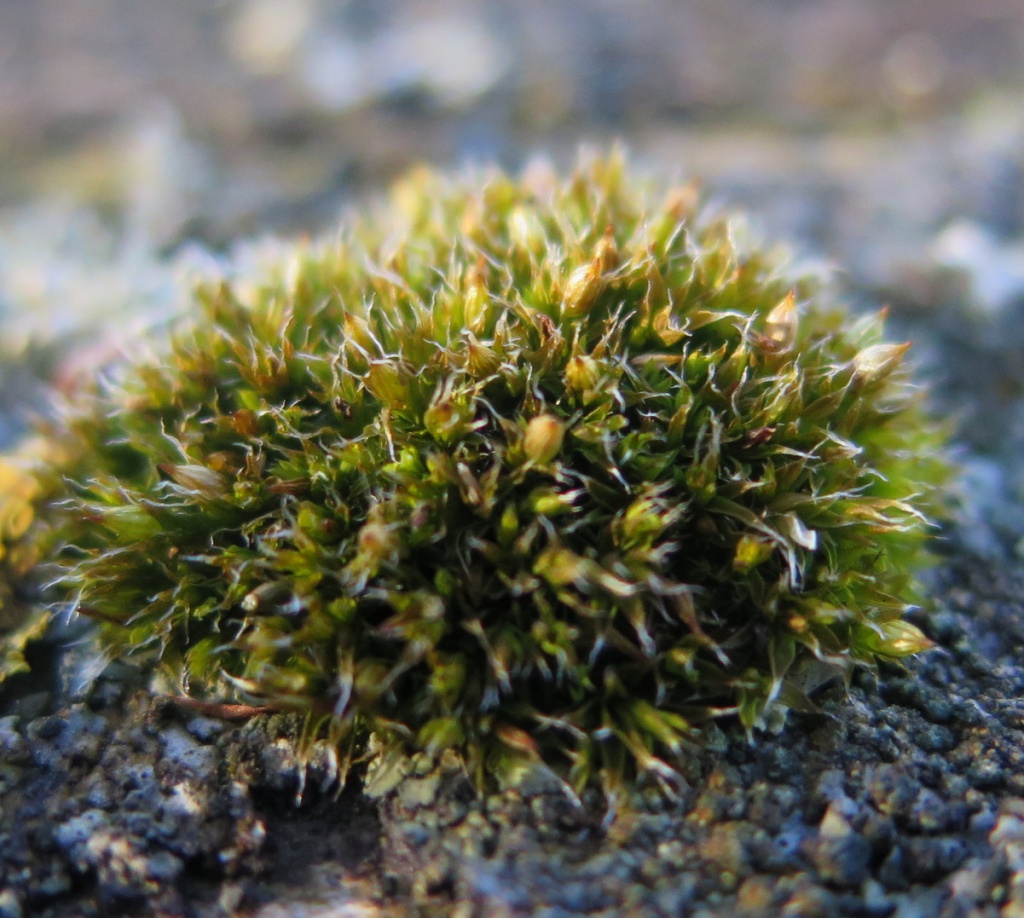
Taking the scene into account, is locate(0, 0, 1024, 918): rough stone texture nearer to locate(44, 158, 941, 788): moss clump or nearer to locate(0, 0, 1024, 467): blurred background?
locate(0, 0, 1024, 467): blurred background

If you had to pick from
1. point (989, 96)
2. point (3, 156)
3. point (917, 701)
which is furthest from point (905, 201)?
point (3, 156)

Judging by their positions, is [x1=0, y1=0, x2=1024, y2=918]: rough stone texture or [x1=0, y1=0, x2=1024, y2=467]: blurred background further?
[x1=0, y1=0, x2=1024, y2=467]: blurred background

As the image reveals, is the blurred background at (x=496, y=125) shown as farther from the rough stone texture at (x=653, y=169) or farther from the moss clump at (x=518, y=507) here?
the moss clump at (x=518, y=507)

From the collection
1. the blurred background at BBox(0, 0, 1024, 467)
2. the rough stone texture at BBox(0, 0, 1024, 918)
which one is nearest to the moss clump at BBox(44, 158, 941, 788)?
the rough stone texture at BBox(0, 0, 1024, 918)

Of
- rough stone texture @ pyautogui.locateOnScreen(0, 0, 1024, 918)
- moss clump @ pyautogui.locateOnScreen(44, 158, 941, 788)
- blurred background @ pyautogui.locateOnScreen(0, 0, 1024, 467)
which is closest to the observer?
rough stone texture @ pyautogui.locateOnScreen(0, 0, 1024, 918)

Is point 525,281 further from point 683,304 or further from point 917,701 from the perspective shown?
point 917,701

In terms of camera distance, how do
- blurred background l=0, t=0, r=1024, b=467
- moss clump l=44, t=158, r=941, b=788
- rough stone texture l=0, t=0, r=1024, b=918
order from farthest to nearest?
1. blurred background l=0, t=0, r=1024, b=467
2. moss clump l=44, t=158, r=941, b=788
3. rough stone texture l=0, t=0, r=1024, b=918

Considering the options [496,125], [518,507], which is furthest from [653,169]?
[518,507]
